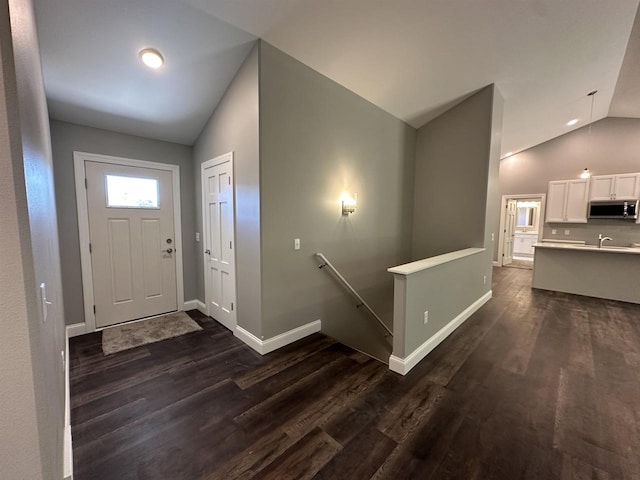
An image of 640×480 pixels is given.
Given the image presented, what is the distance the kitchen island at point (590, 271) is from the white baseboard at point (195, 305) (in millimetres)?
6412

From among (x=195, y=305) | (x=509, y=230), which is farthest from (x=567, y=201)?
(x=195, y=305)

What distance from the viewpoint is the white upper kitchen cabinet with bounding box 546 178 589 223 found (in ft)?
20.5

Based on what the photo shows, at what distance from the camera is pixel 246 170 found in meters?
2.77

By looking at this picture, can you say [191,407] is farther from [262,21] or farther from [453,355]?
[262,21]

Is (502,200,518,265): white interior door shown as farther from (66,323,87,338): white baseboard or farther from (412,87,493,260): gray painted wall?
(66,323,87,338): white baseboard

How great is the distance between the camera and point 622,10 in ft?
9.09

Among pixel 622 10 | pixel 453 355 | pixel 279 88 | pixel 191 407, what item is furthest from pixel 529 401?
pixel 622 10

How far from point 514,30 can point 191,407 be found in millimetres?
4782

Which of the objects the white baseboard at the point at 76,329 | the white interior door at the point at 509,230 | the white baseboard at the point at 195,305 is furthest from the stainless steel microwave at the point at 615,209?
the white baseboard at the point at 76,329

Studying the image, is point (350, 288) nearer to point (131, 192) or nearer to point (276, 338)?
point (276, 338)

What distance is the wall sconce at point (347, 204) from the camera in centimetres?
350

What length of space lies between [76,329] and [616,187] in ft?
33.1

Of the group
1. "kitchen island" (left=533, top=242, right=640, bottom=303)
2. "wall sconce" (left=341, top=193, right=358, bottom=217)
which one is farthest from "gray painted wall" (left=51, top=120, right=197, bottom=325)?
"kitchen island" (left=533, top=242, right=640, bottom=303)

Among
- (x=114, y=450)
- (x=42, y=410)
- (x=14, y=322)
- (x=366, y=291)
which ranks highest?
(x=14, y=322)
